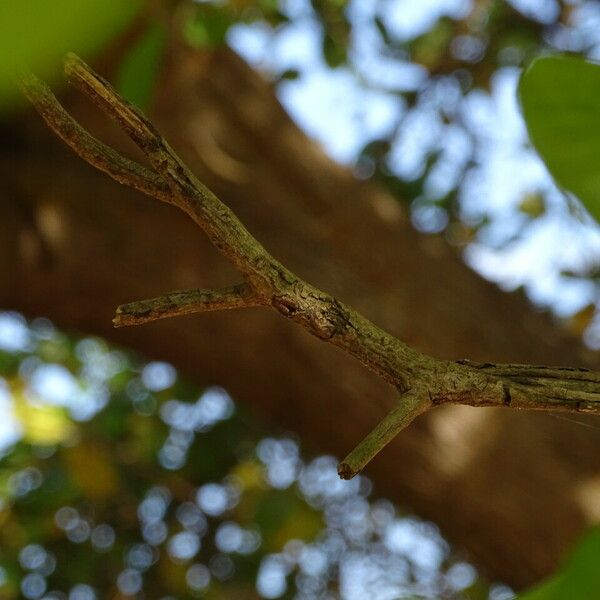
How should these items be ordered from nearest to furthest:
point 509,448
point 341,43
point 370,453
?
point 370,453, point 509,448, point 341,43

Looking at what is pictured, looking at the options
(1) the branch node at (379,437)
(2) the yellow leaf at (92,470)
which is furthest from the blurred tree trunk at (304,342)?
(1) the branch node at (379,437)

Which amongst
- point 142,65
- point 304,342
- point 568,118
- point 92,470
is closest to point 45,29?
point 568,118

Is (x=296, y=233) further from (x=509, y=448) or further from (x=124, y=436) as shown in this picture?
(x=124, y=436)

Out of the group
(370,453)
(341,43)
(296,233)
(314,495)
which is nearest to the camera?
(370,453)

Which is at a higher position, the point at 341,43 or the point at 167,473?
the point at 341,43

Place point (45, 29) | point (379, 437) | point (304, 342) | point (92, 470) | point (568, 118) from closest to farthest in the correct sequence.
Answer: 1. point (45, 29)
2. point (379, 437)
3. point (568, 118)
4. point (304, 342)
5. point (92, 470)

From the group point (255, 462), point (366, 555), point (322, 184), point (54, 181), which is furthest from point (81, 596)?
point (322, 184)

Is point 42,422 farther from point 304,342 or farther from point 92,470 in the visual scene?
point 304,342
